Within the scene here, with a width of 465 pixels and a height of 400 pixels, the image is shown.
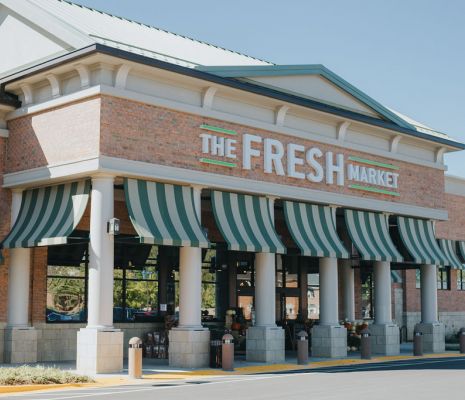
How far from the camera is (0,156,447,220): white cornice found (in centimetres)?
2373

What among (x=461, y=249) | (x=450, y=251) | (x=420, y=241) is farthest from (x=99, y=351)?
(x=461, y=249)

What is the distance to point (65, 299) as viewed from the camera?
28.1 m

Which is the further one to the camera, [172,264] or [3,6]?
[172,264]

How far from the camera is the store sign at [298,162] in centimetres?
2673

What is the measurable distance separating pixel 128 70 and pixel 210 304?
42.2 feet

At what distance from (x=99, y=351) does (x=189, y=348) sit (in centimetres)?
326

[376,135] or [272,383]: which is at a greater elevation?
[376,135]

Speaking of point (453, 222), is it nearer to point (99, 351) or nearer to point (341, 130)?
point (341, 130)

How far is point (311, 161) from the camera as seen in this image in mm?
29812

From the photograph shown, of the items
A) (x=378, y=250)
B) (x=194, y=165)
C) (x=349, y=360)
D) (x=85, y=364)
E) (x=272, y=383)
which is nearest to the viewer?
(x=272, y=383)

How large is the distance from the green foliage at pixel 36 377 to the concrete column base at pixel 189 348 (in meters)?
4.67

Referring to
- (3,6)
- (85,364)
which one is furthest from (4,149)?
(85,364)

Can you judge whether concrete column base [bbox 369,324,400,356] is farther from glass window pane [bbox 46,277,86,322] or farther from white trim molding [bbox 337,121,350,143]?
glass window pane [bbox 46,277,86,322]

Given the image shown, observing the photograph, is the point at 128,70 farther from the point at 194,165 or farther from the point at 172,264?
the point at 172,264
